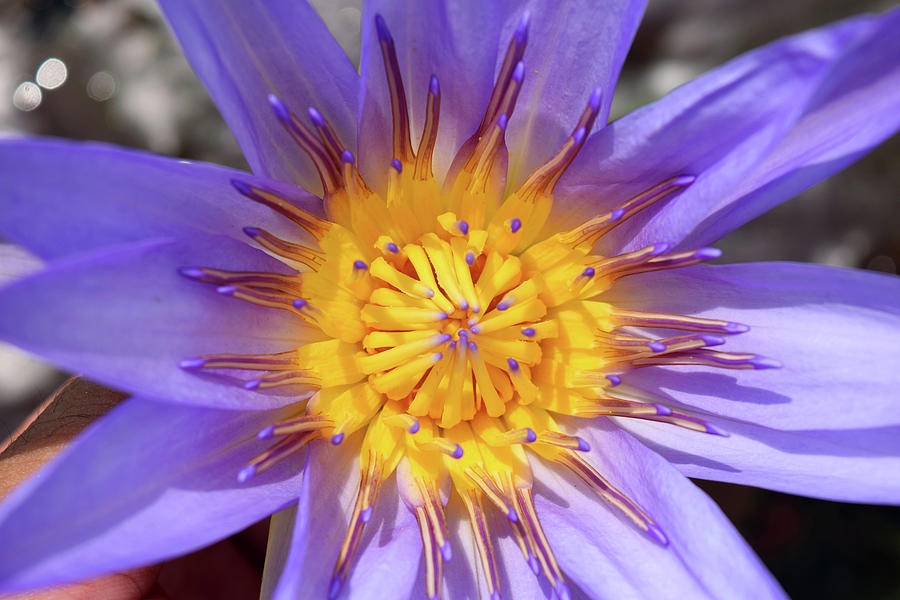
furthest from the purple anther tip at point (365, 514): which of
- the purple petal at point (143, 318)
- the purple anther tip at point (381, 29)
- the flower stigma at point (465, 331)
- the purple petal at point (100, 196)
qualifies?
the purple anther tip at point (381, 29)

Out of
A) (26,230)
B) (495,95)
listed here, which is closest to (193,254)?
(26,230)

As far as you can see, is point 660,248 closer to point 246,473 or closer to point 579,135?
point 579,135

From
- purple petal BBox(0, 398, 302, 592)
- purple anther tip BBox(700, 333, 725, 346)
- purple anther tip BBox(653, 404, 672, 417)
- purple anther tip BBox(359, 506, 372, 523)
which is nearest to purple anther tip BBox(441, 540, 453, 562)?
purple anther tip BBox(359, 506, 372, 523)

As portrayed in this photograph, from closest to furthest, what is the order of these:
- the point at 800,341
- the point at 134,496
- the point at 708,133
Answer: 1. the point at 134,496
2. the point at 708,133
3. the point at 800,341

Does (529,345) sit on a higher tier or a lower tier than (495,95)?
lower

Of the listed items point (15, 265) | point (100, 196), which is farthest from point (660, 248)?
point (15, 265)

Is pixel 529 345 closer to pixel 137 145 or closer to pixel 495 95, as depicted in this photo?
pixel 495 95
